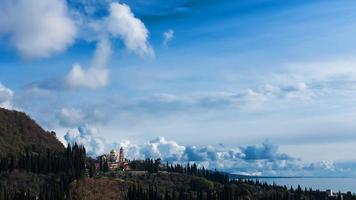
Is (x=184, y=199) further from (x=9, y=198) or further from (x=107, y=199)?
(x=9, y=198)

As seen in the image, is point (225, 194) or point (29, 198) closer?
point (29, 198)

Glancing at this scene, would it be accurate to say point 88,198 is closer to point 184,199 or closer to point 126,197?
point 126,197

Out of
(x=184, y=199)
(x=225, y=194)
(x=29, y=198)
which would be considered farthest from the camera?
(x=225, y=194)

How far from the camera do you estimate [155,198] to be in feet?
622

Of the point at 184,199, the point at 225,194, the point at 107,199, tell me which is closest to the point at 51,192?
the point at 107,199

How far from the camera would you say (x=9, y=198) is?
17250 centimetres

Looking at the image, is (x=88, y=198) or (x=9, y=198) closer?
(x=9, y=198)

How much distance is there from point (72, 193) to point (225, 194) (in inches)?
2097

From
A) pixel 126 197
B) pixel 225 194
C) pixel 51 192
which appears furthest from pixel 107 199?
pixel 225 194

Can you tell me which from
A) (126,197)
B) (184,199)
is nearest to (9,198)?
(126,197)

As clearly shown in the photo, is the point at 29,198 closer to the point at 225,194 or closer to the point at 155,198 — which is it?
the point at 155,198

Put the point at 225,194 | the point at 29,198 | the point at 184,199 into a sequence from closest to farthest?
the point at 29,198, the point at 184,199, the point at 225,194

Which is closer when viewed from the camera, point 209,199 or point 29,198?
point 29,198

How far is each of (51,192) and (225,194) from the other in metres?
60.5
